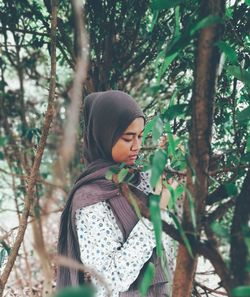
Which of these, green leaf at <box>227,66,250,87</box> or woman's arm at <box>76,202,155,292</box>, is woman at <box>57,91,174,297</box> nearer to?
woman's arm at <box>76,202,155,292</box>

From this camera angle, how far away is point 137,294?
4.46 feet

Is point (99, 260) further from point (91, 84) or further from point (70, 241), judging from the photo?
point (91, 84)

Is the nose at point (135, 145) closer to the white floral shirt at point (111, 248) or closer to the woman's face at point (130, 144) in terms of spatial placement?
the woman's face at point (130, 144)

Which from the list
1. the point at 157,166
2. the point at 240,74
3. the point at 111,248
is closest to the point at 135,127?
the point at 111,248

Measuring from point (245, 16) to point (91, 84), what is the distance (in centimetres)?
105

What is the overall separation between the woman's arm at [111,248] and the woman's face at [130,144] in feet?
0.62

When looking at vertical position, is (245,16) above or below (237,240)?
above

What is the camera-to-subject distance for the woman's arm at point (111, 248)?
1.30 meters

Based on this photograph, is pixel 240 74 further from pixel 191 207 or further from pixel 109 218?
pixel 109 218

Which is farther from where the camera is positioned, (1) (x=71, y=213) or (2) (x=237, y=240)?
(1) (x=71, y=213)

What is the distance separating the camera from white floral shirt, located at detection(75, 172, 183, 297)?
1.30 metres

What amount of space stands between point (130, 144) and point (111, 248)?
33cm

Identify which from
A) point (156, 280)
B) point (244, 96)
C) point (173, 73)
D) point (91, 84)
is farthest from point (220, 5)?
point (91, 84)

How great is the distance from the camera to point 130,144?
1.42 m
